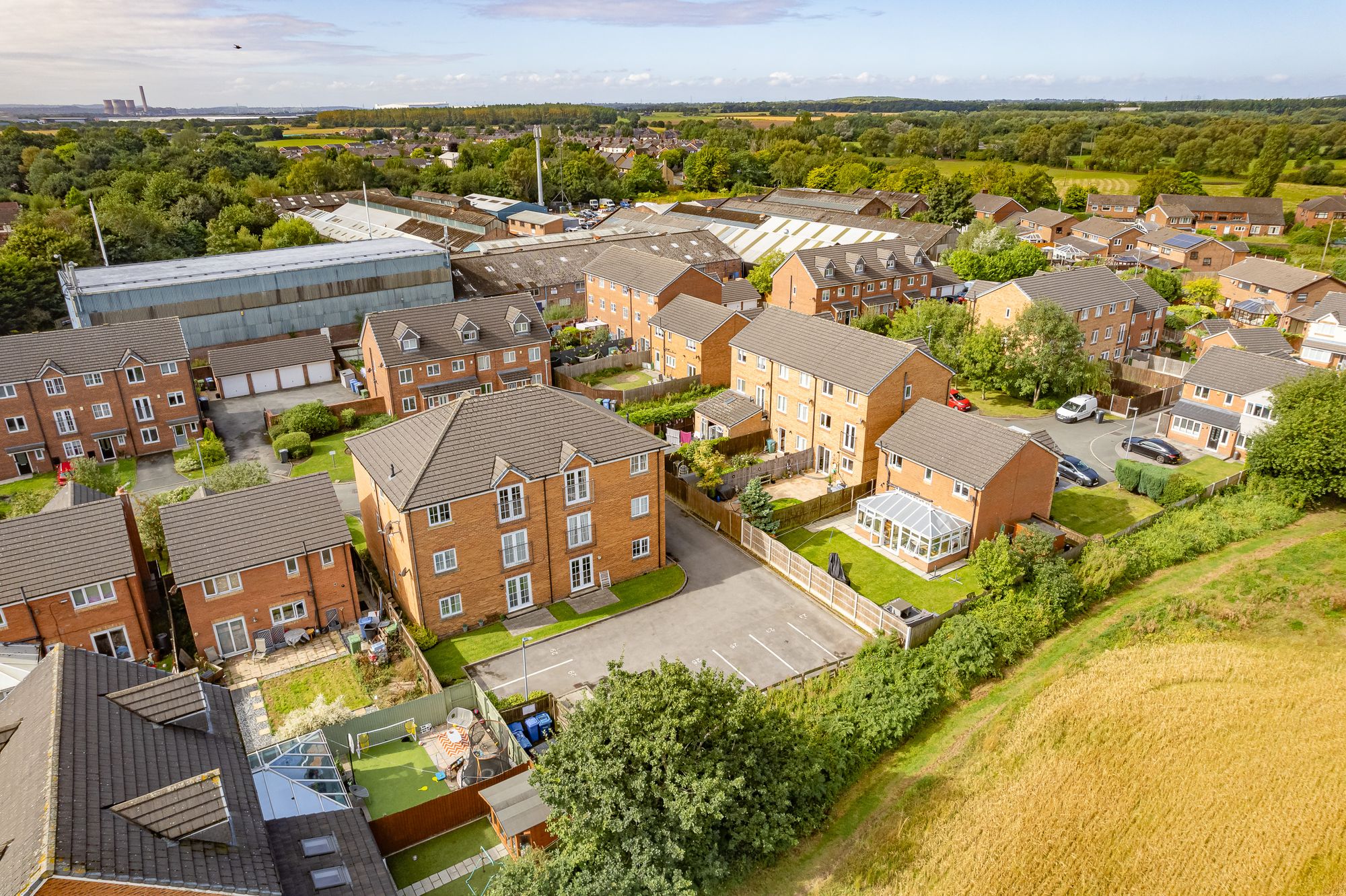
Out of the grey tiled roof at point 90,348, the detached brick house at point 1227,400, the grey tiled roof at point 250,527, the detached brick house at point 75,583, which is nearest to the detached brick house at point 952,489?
the detached brick house at point 1227,400

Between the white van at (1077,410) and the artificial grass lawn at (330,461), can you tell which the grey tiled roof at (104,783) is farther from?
the white van at (1077,410)

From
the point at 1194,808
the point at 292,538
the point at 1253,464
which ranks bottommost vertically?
the point at 1194,808

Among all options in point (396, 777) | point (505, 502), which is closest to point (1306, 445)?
point (505, 502)

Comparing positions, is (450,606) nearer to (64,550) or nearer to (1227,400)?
(64,550)

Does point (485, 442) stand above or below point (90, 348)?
above

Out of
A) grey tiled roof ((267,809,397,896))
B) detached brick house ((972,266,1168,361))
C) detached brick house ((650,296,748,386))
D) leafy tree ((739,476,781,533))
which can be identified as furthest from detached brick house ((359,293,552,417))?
grey tiled roof ((267,809,397,896))

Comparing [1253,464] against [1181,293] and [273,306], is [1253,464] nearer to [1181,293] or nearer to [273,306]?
[1181,293]

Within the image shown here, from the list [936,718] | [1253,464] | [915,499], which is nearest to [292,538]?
[936,718]
